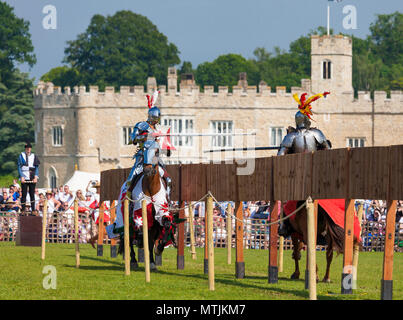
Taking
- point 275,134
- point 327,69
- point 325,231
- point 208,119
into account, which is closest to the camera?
point 325,231

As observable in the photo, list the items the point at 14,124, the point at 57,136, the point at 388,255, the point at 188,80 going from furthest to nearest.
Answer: the point at 14,124, the point at 188,80, the point at 57,136, the point at 388,255

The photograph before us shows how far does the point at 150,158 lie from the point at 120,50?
10152 cm

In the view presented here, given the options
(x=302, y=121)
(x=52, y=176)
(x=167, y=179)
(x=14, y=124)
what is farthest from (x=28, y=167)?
(x=14, y=124)

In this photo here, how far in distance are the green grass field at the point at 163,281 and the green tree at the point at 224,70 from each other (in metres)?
101

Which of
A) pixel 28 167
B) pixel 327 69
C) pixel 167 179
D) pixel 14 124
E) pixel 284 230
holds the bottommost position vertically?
pixel 14 124

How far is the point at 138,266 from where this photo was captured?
19672 millimetres

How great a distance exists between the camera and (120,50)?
118 meters

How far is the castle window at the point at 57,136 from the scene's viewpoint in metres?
84.7

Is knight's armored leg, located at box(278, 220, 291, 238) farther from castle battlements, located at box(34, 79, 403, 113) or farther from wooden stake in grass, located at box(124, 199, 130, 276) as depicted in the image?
castle battlements, located at box(34, 79, 403, 113)

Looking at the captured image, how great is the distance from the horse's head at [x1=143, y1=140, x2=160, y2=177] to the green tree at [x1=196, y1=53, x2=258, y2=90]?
104 m

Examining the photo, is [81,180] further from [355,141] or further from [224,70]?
[224,70]

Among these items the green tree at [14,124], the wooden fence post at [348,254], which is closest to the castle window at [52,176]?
the green tree at [14,124]

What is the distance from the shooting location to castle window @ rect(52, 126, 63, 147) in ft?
278
